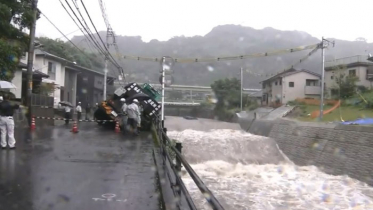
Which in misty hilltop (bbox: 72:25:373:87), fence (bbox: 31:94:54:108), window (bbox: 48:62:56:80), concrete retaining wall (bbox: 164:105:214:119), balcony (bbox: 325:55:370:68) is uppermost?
misty hilltop (bbox: 72:25:373:87)

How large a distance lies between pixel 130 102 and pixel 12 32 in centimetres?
717

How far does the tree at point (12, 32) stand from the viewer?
13617mm

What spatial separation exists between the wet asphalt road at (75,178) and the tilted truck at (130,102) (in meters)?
8.69

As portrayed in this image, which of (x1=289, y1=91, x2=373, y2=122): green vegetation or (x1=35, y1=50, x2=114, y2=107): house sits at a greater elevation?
(x1=35, y1=50, x2=114, y2=107): house

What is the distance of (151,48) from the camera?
77.9 m

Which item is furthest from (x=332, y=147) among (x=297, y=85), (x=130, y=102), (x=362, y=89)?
→ (x=297, y=85)

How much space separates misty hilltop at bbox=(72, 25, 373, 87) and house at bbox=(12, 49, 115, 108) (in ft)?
28.9

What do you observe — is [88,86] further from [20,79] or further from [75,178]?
[75,178]

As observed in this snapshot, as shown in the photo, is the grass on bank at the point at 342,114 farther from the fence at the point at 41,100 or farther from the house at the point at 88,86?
the house at the point at 88,86

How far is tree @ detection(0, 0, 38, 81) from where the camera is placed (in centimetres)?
1362

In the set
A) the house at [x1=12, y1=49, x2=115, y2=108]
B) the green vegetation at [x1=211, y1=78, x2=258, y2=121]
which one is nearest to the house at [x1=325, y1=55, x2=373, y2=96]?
the green vegetation at [x1=211, y1=78, x2=258, y2=121]

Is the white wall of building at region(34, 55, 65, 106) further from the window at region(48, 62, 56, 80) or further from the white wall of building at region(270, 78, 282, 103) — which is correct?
the white wall of building at region(270, 78, 282, 103)

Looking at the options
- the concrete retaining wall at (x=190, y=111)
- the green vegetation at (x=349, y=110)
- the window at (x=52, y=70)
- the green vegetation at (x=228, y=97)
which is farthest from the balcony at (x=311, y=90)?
the window at (x=52, y=70)

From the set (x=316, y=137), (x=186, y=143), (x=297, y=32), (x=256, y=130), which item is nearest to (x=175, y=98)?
(x=256, y=130)
